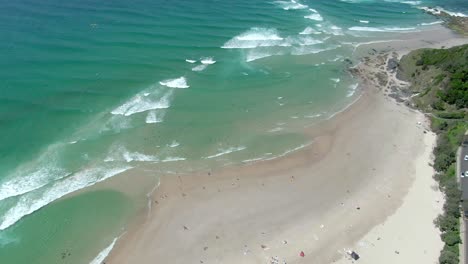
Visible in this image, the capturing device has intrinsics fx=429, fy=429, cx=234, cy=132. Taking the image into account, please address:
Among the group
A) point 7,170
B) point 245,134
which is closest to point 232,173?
point 245,134

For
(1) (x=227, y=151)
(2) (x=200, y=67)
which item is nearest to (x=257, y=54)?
(2) (x=200, y=67)

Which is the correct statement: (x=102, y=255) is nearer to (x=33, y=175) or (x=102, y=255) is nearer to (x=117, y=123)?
(x=33, y=175)

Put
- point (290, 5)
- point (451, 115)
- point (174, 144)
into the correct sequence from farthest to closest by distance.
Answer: point (290, 5)
point (451, 115)
point (174, 144)

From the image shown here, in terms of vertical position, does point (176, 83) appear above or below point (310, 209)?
above

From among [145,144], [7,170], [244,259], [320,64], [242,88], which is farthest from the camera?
[320,64]

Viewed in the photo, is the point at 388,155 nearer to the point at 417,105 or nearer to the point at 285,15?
the point at 417,105

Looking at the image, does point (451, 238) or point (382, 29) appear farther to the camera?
point (382, 29)
